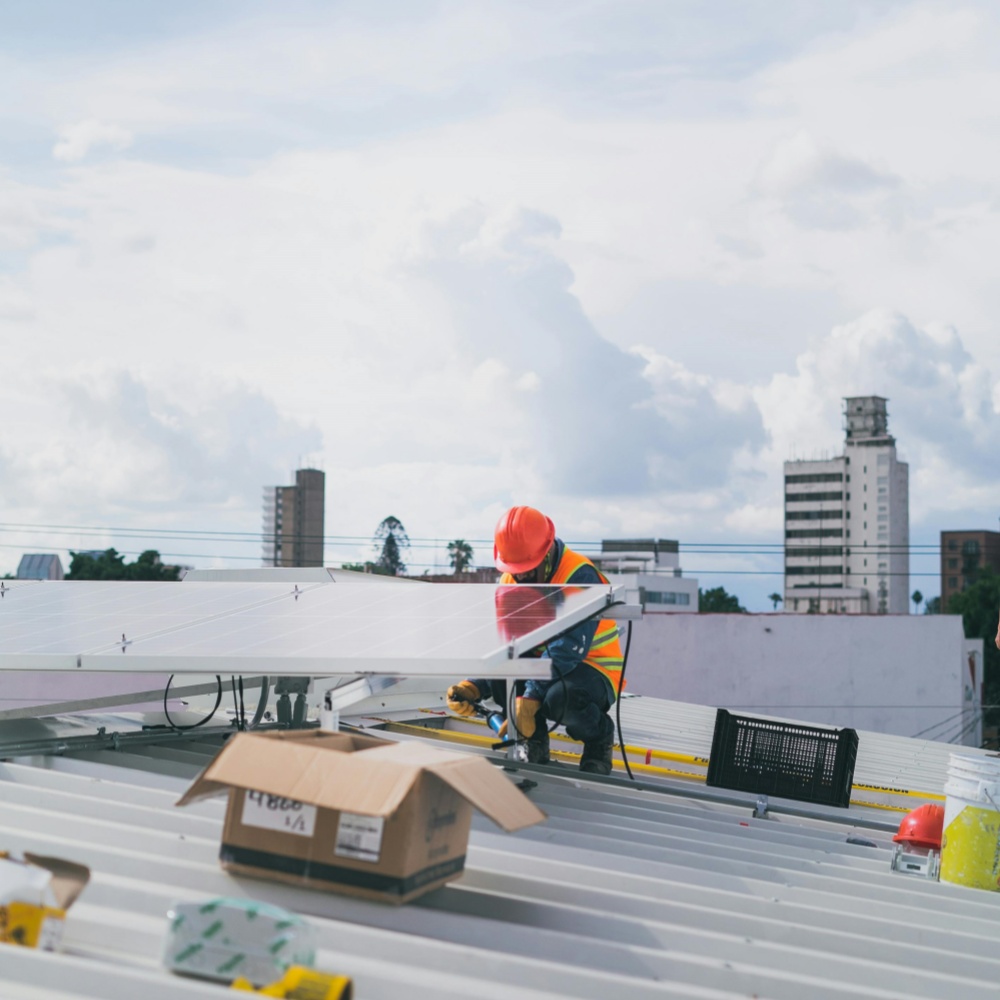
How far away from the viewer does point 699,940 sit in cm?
414

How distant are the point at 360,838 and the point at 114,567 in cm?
6703

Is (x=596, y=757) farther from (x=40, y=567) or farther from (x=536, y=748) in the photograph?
(x=40, y=567)

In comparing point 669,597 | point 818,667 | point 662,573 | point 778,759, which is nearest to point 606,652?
point 778,759

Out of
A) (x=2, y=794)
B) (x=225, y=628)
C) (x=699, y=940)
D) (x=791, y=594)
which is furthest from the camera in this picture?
(x=791, y=594)

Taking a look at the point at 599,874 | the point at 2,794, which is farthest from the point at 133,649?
the point at 599,874

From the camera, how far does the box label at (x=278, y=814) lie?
4031 mm

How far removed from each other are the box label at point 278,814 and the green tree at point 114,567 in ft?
204

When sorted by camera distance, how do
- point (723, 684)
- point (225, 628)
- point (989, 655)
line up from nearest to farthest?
point (225, 628), point (723, 684), point (989, 655)

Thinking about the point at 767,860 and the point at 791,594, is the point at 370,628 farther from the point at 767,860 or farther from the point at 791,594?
the point at 791,594

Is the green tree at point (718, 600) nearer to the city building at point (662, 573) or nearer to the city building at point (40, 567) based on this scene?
the city building at point (662, 573)

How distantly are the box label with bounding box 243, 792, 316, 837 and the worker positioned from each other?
3.90 metres

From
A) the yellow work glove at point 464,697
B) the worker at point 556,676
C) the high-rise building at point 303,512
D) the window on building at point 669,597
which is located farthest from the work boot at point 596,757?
the window on building at point 669,597

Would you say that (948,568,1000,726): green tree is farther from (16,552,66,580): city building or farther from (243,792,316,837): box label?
(243,792,316,837): box label

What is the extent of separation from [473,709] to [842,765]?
10.2ft
